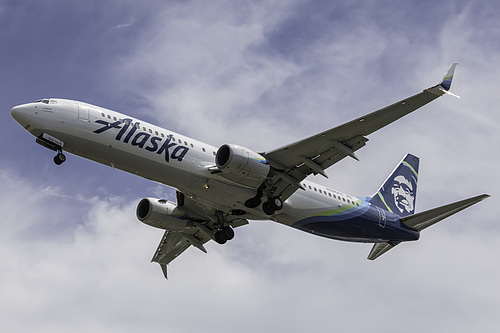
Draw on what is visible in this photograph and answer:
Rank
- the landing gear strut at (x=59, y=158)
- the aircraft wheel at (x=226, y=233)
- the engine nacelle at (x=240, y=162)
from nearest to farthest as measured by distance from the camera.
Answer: the landing gear strut at (x=59, y=158) → the engine nacelle at (x=240, y=162) → the aircraft wheel at (x=226, y=233)

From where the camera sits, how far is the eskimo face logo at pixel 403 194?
42.1 metres

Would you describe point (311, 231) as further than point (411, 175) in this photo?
No

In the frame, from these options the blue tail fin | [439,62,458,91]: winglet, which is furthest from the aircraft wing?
the blue tail fin

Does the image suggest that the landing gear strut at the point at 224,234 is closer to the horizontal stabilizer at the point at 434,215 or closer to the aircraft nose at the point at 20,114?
the horizontal stabilizer at the point at 434,215

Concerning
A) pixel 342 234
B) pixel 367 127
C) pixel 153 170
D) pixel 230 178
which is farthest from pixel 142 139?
pixel 342 234

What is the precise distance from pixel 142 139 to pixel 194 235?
11133 millimetres

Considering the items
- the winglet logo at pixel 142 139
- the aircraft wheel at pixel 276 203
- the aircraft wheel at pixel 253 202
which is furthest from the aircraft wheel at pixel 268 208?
the winglet logo at pixel 142 139

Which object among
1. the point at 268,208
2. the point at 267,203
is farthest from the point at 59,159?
the point at 268,208

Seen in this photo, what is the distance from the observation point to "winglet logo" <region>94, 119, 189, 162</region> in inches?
1227

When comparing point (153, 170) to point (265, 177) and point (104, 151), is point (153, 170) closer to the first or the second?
point (104, 151)

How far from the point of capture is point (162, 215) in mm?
37938

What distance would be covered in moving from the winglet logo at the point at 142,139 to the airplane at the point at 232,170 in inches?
1.8

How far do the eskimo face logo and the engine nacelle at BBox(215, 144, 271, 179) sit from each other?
13057 millimetres

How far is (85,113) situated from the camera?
1223 inches
